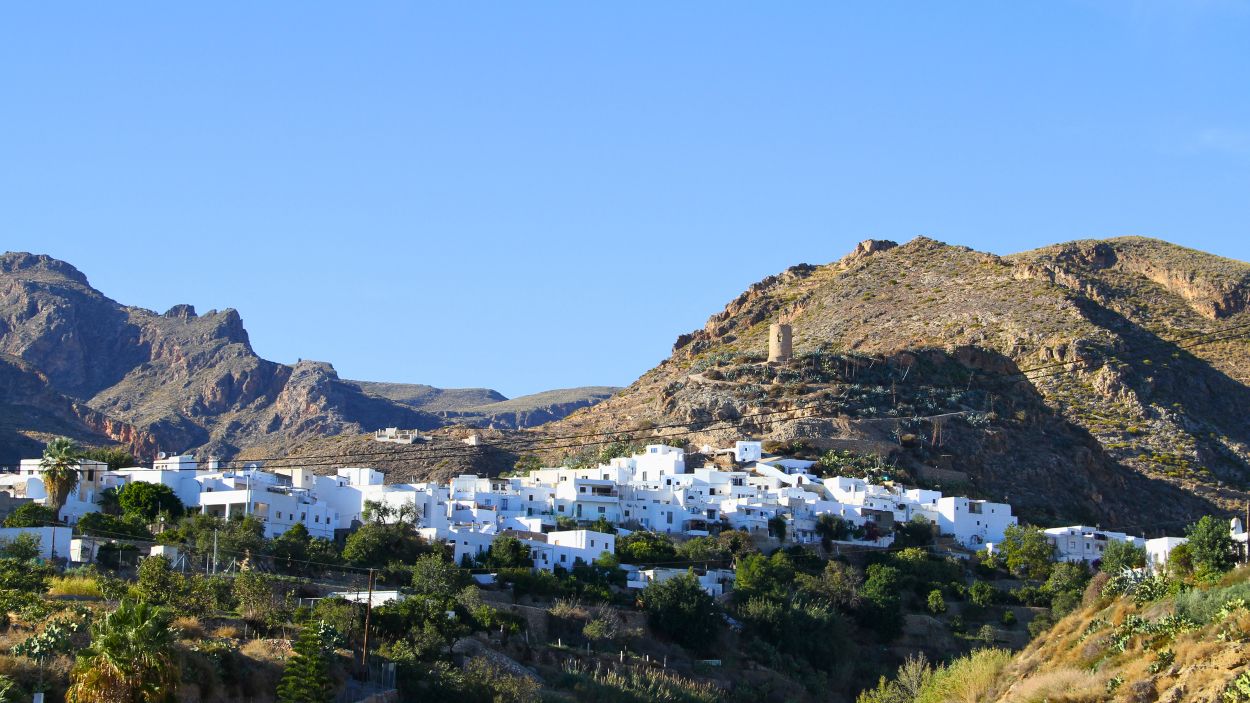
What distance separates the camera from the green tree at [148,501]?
2418 inches

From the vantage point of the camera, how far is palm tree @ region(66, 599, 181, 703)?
34.8m

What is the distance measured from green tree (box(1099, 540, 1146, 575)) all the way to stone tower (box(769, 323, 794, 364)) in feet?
104

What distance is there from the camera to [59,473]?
60000 millimetres

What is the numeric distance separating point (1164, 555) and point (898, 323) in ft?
168

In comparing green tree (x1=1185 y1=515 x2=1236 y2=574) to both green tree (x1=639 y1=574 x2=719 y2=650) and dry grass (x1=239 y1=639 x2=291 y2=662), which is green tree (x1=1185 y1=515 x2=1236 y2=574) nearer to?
green tree (x1=639 y1=574 x2=719 y2=650)

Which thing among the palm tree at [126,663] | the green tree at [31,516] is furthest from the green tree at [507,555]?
the palm tree at [126,663]

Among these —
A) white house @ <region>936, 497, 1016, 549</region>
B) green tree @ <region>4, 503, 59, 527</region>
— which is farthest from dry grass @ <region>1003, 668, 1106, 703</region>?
white house @ <region>936, 497, 1016, 549</region>

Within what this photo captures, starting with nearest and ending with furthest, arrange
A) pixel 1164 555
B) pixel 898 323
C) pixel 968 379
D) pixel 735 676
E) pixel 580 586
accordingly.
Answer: pixel 735 676 < pixel 580 586 < pixel 1164 555 < pixel 968 379 < pixel 898 323

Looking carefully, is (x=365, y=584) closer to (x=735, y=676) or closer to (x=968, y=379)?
(x=735, y=676)

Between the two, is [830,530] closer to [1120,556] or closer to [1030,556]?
[1030,556]

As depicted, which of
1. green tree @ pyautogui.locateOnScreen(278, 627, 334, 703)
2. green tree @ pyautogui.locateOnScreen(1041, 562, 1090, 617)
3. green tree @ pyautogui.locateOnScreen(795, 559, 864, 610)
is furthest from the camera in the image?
green tree @ pyautogui.locateOnScreen(795, 559, 864, 610)

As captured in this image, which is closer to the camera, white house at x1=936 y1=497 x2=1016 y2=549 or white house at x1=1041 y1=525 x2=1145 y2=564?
white house at x1=1041 y1=525 x2=1145 y2=564

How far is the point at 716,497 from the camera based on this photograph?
73.6 m

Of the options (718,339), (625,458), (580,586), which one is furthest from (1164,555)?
(718,339)
